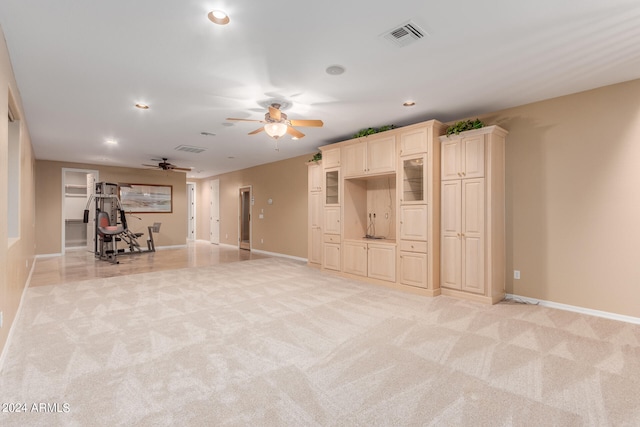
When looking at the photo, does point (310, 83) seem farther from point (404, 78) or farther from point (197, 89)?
point (197, 89)

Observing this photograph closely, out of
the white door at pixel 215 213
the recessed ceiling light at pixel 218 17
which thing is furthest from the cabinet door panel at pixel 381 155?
the white door at pixel 215 213

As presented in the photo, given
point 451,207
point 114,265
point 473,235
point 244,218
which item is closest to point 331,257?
point 451,207

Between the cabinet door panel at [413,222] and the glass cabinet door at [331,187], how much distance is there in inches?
62.8

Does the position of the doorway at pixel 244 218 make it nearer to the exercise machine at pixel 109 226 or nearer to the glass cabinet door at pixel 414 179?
the exercise machine at pixel 109 226

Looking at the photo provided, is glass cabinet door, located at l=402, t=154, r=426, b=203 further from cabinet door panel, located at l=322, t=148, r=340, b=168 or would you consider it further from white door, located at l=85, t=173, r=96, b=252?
white door, located at l=85, t=173, r=96, b=252

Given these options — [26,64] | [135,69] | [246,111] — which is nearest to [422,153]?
[246,111]

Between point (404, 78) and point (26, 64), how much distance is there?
3995mm

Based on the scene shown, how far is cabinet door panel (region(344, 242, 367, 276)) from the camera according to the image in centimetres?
559

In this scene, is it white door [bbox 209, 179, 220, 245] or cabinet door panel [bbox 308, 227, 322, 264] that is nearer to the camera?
cabinet door panel [bbox 308, 227, 322, 264]

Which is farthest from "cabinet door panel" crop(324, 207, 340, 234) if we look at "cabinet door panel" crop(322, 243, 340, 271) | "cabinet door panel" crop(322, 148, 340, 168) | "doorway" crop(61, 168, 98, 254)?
"doorway" crop(61, 168, 98, 254)

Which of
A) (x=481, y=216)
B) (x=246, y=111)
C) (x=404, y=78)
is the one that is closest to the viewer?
(x=404, y=78)

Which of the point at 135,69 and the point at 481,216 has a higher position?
the point at 135,69

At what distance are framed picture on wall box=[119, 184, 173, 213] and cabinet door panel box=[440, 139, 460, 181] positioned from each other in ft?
30.7

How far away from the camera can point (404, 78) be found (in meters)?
3.55
